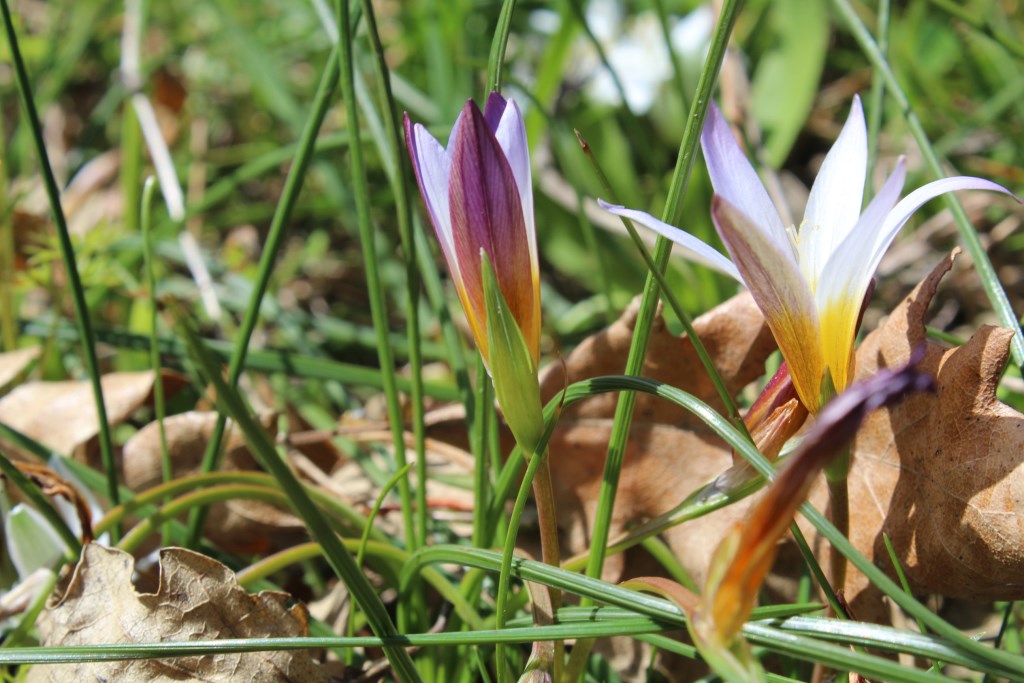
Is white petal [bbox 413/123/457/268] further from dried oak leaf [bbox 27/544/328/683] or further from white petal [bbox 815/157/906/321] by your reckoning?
dried oak leaf [bbox 27/544/328/683]

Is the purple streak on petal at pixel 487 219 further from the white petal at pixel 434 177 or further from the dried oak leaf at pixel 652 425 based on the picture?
the dried oak leaf at pixel 652 425

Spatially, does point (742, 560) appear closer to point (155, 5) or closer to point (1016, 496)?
point (1016, 496)

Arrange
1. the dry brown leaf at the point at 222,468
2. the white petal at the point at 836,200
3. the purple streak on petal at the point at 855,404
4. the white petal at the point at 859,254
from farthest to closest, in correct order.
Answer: the dry brown leaf at the point at 222,468 < the white petal at the point at 836,200 < the white petal at the point at 859,254 < the purple streak on petal at the point at 855,404

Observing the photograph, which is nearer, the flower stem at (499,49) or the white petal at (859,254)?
the white petal at (859,254)

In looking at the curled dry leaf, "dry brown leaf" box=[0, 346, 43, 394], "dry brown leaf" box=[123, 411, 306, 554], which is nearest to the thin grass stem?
the curled dry leaf

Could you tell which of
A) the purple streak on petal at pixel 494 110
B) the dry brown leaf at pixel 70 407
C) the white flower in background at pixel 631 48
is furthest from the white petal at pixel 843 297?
the white flower in background at pixel 631 48

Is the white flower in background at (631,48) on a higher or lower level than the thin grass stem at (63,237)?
higher

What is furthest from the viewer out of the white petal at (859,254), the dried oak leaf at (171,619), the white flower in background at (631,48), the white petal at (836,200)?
the white flower in background at (631,48)

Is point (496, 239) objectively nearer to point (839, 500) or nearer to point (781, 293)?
point (781, 293)
